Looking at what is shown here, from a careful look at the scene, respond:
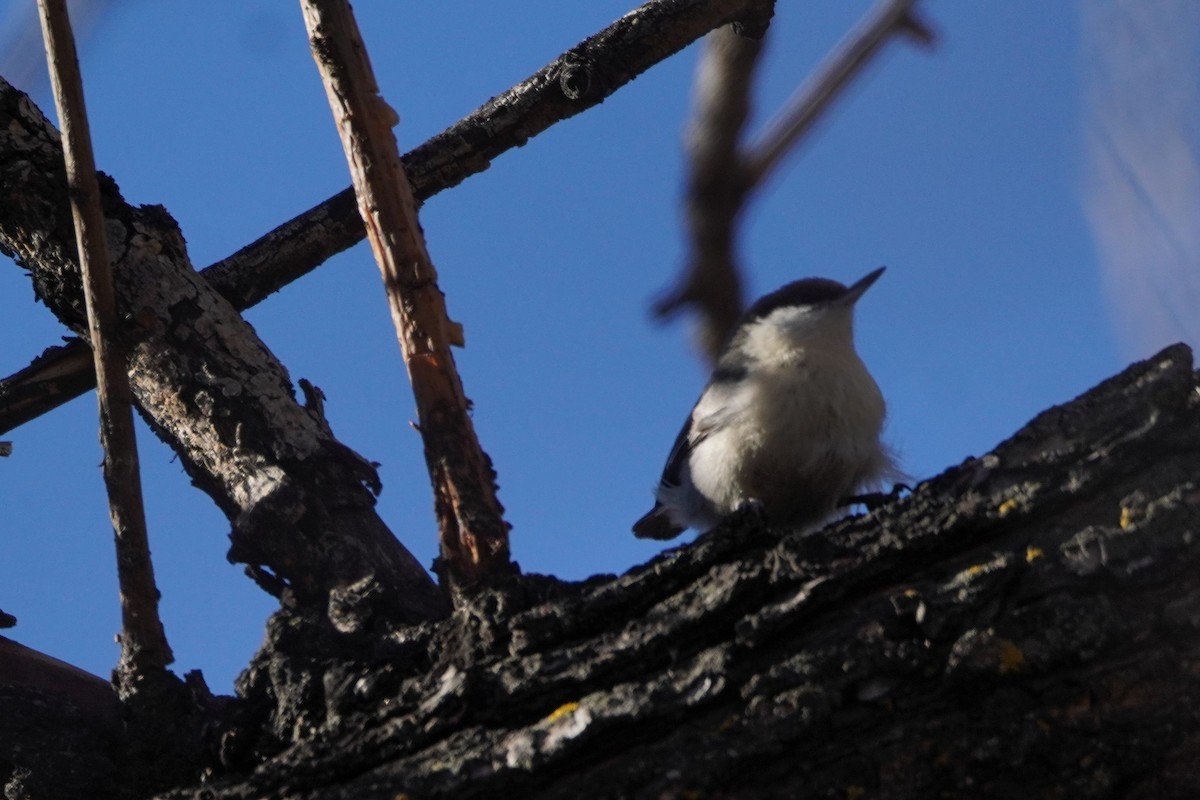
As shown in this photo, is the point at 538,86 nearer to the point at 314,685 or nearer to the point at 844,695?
the point at 314,685

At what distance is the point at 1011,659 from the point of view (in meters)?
1.36

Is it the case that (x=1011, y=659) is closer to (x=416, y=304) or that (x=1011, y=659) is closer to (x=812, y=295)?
(x=416, y=304)

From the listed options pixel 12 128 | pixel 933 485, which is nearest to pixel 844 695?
pixel 933 485

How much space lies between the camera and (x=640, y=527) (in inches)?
140

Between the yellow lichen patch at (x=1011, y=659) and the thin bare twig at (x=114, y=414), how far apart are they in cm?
122

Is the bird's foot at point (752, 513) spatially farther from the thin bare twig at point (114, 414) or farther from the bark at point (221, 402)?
the thin bare twig at point (114, 414)

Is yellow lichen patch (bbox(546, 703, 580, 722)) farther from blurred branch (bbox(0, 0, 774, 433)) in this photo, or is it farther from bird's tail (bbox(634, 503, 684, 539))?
bird's tail (bbox(634, 503, 684, 539))

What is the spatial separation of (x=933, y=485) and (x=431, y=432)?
2.56 feet

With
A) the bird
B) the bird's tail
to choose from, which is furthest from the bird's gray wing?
the bird's tail

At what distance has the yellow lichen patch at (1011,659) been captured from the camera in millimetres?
1353

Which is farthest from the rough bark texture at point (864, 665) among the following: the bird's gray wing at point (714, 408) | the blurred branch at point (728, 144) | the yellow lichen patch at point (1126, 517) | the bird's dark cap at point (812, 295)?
the bird's dark cap at point (812, 295)

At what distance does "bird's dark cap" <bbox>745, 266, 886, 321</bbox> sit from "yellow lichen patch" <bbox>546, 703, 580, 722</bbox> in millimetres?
1859

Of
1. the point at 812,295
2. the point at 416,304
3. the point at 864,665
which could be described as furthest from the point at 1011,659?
the point at 812,295

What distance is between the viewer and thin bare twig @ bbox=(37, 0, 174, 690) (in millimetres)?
1861
